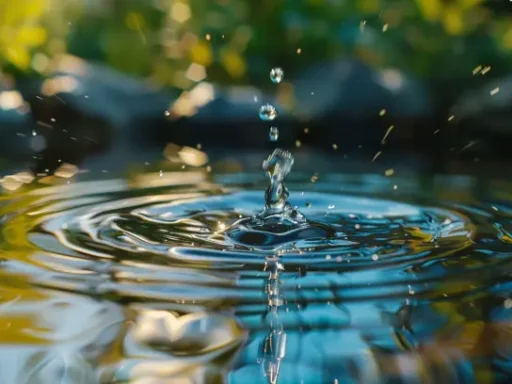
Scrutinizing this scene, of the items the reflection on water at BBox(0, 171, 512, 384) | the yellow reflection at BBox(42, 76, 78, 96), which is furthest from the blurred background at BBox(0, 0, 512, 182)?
the reflection on water at BBox(0, 171, 512, 384)

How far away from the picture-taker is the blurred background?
5.26 m

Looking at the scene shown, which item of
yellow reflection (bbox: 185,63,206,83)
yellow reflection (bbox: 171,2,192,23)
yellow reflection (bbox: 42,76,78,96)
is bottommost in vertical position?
yellow reflection (bbox: 42,76,78,96)

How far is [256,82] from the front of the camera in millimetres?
6789

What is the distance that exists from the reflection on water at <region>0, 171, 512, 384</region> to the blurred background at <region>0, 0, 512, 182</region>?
1.84 metres

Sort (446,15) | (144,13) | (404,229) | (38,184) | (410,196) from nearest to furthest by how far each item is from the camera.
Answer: (404,229) → (410,196) → (38,184) → (446,15) → (144,13)

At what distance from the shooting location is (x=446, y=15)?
6.52 m

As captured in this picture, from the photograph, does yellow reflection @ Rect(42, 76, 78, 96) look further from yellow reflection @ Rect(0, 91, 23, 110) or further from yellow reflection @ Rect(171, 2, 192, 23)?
yellow reflection @ Rect(171, 2, 192, 23)

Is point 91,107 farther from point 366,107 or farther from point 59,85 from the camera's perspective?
point 366,107

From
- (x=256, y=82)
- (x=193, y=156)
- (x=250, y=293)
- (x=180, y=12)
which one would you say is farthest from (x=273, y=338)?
(x=180, y=12)

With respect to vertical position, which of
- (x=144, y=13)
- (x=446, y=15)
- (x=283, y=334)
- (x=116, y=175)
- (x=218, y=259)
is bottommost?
A: (x=283, y=334)

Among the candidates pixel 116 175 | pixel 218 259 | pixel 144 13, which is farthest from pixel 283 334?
pixel 144 13

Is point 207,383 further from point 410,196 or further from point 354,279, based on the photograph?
point 410,196

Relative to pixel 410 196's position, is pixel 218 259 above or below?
below

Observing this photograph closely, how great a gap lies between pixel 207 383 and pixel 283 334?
24cm
